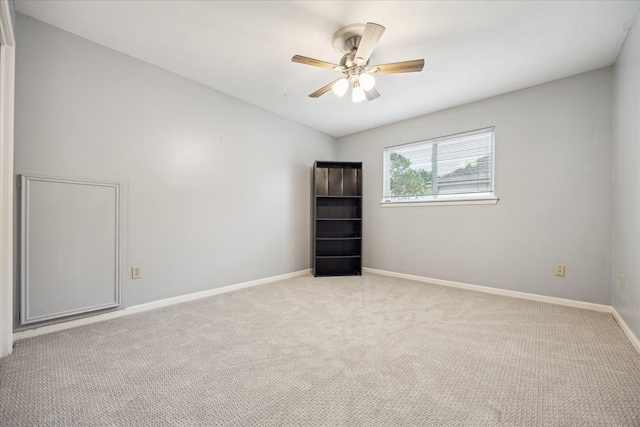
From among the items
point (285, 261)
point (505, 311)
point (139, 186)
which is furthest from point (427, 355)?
point (139, 186)

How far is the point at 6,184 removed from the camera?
5.50 feet

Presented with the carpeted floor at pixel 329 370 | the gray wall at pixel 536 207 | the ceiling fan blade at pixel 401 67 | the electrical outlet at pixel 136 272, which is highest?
the ceiling fan blade at pixel 401 67

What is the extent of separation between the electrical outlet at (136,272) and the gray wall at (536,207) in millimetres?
3329

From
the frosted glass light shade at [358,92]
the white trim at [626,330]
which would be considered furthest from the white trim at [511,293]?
the frosted glass light shade at [358,92]

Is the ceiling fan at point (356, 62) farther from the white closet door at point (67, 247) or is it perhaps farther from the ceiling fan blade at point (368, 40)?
the white closet door at point (67, 247)

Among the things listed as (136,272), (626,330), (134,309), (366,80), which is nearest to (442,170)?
(366,80)

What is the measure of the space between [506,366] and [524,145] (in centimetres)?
249

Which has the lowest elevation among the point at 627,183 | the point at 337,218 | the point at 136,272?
the point at 136,272

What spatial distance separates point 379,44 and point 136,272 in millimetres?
3001

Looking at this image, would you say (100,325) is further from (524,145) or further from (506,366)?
(524,145)

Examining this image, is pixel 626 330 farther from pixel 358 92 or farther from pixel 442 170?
pixel 358 92

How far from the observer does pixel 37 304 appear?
2.02 meters

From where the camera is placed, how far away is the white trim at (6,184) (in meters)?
1.66

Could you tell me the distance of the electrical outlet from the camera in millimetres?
2533
